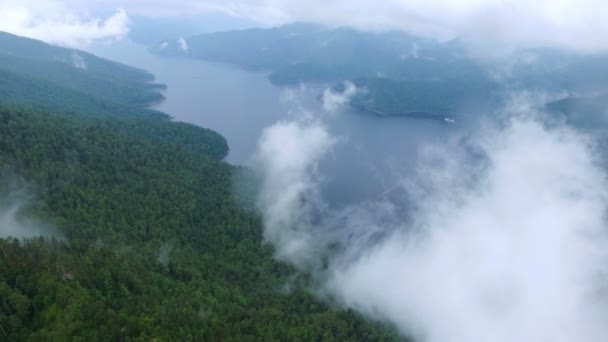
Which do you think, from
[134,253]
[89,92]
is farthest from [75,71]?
[134,253]

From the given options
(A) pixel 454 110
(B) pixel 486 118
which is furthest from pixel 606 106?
(A) pixel 454 110

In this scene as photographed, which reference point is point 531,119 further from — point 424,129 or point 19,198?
point 19,198

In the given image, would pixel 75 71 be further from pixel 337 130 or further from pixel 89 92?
pixel 337 130

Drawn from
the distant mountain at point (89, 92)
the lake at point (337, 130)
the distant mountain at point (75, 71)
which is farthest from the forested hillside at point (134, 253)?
the distant mountain at point (75, 71)

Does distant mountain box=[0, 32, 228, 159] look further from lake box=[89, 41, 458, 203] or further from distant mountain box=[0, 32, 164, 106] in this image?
lake box=[89, 41, 458, 203]

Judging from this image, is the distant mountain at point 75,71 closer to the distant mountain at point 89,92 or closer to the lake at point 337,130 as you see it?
the distant mountain at point 89,92

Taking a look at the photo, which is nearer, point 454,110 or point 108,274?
point 108,274
